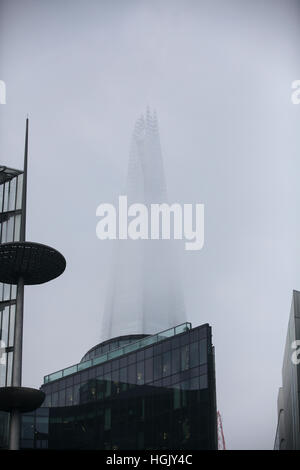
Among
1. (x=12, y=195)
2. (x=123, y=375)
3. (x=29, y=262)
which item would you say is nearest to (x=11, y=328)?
(x=12, y=195)

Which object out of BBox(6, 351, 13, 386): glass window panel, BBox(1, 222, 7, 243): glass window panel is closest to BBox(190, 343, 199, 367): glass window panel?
BBox(6, 351, 13, 386): glass window panel

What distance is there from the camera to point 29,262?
46969mm

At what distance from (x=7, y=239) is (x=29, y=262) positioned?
610 inches

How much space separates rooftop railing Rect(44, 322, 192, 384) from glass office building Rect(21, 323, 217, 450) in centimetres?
10

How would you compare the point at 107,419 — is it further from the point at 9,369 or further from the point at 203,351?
the point at 9,369

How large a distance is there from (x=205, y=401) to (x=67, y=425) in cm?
Result: 1581

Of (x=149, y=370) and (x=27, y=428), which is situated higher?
(x=149, y=370)

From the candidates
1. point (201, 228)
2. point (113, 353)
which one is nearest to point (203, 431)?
point (113, 353)

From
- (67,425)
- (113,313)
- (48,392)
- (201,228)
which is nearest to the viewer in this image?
(201,228)

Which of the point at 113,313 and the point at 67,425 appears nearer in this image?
the point at 67,425

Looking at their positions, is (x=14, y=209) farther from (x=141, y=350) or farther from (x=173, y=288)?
(x=173, y=288)

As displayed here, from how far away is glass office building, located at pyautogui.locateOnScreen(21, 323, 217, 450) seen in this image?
6688cm

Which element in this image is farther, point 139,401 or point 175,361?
point 139,401
